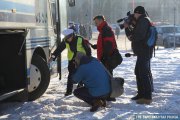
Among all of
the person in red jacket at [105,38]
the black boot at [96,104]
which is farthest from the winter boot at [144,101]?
the black boot at [96,104]

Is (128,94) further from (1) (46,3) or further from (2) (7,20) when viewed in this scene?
(2) (7,20)

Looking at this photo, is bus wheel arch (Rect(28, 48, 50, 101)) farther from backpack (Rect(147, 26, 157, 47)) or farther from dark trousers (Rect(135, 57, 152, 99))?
backpack (Rect(147, 26, 157, 47))

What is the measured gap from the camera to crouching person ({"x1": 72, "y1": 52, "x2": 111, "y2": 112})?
7773mm

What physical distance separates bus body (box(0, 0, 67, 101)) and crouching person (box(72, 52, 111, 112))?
3.49 feet

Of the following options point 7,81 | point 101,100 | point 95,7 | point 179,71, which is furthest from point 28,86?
point 95,7

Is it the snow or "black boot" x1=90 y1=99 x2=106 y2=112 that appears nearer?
the snow

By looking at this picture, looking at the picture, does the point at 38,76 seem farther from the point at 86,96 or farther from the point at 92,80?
the point at 92,80

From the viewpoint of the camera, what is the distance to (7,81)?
863 cm

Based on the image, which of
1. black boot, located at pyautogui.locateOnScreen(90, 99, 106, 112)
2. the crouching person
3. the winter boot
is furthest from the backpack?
black boot, located at pyautogui.locateOnScreen(90, 99, 106, 112)

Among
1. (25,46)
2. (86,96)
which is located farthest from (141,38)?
(25,46)

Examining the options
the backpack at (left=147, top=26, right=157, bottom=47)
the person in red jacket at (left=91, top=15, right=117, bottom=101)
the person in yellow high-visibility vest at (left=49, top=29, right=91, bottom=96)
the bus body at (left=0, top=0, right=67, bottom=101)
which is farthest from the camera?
the person in yellow high-visibility vest at (left=49, top=29, right=91, bottom=96)

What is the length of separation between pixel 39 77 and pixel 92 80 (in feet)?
5.97

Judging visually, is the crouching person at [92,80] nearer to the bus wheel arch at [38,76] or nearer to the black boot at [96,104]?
the black boot at [96,104]

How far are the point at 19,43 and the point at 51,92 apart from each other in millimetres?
2289
